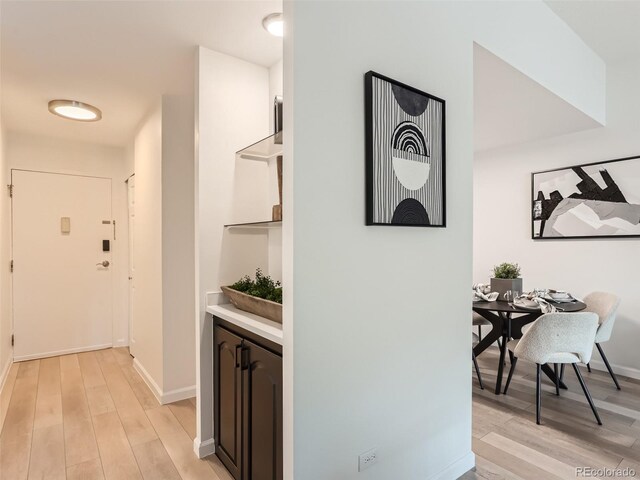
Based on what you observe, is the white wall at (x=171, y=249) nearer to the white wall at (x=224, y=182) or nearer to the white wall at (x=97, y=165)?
the white wall at (x=224, y=182)

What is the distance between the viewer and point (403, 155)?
5.20 ft

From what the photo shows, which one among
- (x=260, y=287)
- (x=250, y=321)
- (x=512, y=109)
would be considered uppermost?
(x=512, y=109)

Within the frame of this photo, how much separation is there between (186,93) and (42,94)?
1.12 meters

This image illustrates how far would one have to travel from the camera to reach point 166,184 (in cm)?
289

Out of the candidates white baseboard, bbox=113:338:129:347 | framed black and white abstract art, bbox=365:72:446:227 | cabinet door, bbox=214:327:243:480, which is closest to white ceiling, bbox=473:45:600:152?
framed black and white abstract art, bbox=365:72:446:227

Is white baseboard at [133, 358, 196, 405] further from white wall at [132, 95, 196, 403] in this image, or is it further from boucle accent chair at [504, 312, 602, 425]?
boucle accent chair at [504, 312, 602, 425]

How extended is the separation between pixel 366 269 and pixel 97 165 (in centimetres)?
402

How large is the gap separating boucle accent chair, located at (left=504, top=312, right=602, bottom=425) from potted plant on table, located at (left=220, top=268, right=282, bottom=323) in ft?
5.80

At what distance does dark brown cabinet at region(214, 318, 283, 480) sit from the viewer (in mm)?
1491

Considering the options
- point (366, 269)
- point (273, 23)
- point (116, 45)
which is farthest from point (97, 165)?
point (366, 269)

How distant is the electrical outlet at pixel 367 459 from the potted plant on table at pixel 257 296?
0.65 meters

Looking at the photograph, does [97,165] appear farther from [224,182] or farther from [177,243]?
[224,182]

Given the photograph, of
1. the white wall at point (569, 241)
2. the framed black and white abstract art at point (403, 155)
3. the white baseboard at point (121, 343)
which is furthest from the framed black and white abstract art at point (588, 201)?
the white baseboard at point (121, 343)

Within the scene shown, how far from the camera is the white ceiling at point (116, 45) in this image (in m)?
1.79
